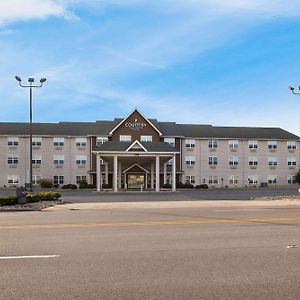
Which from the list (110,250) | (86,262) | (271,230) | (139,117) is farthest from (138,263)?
→ (139,117)

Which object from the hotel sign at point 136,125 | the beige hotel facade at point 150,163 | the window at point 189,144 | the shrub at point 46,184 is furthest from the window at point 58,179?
the window at point 189,144

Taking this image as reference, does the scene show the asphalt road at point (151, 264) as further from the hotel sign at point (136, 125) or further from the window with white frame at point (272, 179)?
the window with white frame at point (272, 179)

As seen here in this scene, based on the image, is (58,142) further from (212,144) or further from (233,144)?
(233,144)

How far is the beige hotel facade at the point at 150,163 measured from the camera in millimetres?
64062

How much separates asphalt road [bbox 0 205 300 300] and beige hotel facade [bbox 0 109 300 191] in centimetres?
4968

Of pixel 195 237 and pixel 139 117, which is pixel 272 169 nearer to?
pixel 139 117

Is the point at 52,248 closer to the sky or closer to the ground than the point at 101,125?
closer to the ground

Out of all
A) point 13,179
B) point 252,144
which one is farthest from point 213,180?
point 13,179

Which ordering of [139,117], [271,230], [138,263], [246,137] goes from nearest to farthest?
[138,263] → [271,230] → [139,117] → [246,137]

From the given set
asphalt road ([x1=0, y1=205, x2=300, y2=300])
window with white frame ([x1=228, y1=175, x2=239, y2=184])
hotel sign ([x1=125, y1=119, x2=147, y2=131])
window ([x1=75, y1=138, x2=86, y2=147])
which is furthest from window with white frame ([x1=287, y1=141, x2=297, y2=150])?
asphalt road ([x1=0, y1=205, x2=300, y2=300])

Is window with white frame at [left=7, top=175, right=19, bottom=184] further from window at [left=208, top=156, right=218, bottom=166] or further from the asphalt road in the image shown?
the asphalt road

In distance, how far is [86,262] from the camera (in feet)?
25.0

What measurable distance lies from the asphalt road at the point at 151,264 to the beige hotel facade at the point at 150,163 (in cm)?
4968

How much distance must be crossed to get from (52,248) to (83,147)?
5718 cm
